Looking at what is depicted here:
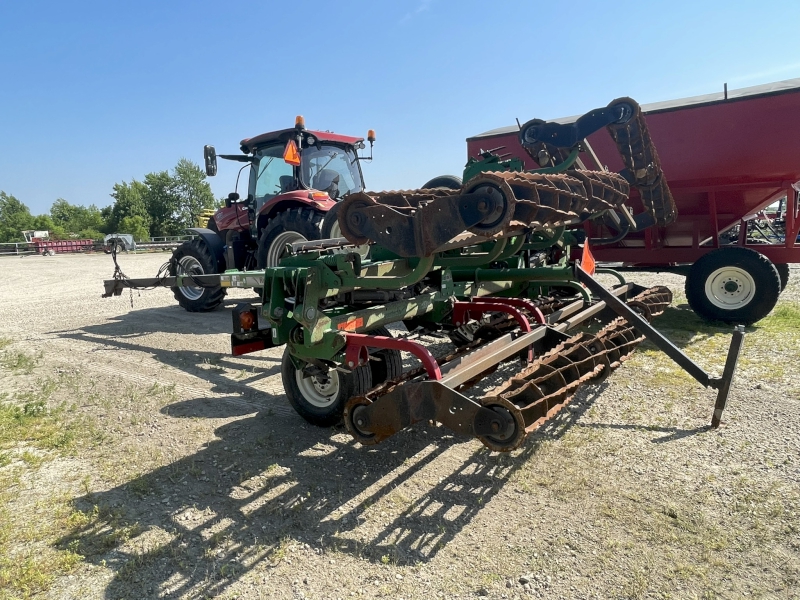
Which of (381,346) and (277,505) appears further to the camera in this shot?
(381,346)

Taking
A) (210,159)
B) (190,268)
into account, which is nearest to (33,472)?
(210,159)

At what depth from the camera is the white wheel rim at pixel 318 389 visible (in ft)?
11.8

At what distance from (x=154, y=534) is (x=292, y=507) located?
65cm

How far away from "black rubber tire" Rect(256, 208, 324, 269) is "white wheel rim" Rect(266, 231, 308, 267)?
0.01 m

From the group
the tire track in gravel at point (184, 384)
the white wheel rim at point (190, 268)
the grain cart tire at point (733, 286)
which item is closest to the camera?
the tire track in gravel at point (184, 384)

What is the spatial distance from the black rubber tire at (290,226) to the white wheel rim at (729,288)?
4.87 meters

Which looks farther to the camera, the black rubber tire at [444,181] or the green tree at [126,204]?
the green tree at [126,204]

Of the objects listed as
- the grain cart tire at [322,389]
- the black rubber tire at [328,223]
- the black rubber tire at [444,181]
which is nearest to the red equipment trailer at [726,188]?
the black rubber tire at [444,181]

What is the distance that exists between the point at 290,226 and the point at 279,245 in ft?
Result: 1.21

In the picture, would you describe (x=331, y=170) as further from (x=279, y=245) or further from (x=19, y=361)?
(x=19, y=361)

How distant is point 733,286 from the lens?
251 inches

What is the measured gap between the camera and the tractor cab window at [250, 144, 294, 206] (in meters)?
7.55

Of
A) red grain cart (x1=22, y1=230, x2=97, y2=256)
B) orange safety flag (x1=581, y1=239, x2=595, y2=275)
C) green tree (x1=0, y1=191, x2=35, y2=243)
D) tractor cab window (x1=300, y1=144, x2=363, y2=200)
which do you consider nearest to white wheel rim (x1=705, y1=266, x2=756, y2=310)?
orange safety flag (x1=581, y1=239, x2=595, y2=275)

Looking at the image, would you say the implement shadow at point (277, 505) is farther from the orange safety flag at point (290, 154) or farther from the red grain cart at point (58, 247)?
the red grain cart at point (58, 247)
